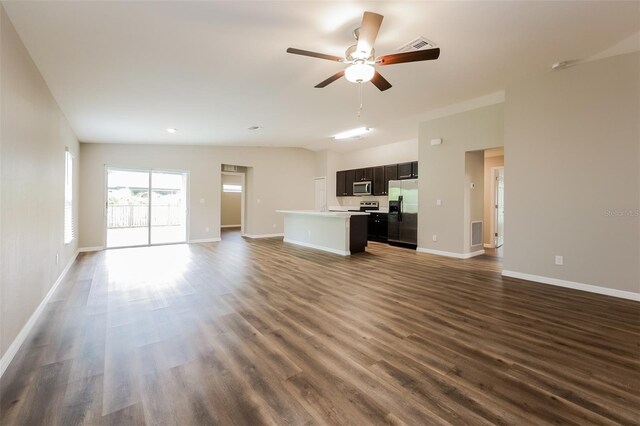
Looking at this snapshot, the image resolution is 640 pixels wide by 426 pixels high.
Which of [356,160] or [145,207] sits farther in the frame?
[356,160]

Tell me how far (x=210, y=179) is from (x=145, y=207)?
177 centimetres

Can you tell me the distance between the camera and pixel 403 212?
6859 mm

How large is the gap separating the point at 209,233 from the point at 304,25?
21.7 ft

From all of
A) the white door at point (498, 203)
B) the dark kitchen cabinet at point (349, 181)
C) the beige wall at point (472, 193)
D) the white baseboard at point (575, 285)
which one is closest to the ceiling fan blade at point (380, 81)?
the beige wall at point (472, 193)

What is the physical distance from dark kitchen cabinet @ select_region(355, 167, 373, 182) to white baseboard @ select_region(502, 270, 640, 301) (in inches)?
181

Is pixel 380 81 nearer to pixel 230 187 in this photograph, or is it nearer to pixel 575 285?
pixel 575 285

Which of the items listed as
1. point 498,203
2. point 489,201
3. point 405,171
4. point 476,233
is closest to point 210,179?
point 405,171

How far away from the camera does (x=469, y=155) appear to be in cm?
553

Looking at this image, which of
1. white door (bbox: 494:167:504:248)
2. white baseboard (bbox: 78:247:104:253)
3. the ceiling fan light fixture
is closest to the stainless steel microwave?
white door (bbox: 494:167:504:248)

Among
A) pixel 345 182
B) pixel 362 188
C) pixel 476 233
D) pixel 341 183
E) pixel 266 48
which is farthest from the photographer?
pixel 341 183

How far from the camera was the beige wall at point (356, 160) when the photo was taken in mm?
7832

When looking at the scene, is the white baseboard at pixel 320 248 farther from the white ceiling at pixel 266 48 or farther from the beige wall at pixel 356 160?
the white ceiling at pixel 266 48

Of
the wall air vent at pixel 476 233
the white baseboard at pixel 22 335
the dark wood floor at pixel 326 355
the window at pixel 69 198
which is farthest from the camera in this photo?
the wall air vent at pixel 476 233

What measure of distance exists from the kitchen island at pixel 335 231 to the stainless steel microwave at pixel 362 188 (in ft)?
7.09
